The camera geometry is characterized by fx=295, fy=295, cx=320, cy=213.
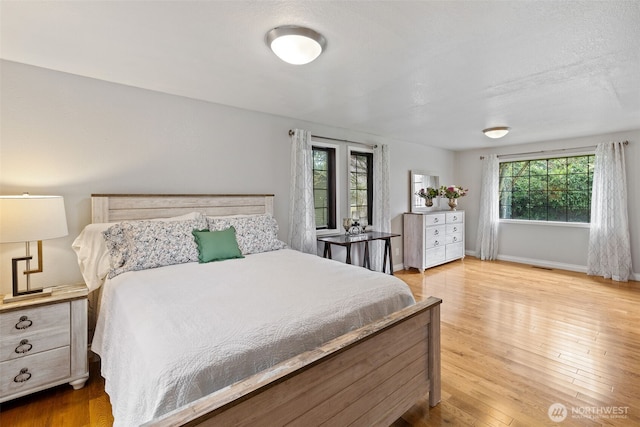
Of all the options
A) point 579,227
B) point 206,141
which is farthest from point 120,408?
point 579,227

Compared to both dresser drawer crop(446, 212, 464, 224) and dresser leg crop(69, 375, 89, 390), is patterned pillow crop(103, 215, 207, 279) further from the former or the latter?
dresser drawer crop(446, 212, 464, 224)

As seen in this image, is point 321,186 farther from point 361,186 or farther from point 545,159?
point 545,159

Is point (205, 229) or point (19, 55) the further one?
point (205, 229)

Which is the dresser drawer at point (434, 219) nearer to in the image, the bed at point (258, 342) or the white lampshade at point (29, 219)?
the bed at point (258, 342)

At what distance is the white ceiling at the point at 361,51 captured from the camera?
5.25 ft

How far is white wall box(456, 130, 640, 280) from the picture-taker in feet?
14.6

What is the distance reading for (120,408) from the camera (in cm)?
123

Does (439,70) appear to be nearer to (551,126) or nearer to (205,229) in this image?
(205,229)

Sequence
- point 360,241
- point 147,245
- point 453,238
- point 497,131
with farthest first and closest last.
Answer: point 453,238
point 497,131
point 360,241
point 147,245

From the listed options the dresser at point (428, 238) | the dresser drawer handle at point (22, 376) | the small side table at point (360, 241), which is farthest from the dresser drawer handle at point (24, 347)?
the dresser at point (428, 238)

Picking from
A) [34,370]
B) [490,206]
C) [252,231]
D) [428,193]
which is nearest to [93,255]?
[34,370]

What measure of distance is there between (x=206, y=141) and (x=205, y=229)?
102 cm

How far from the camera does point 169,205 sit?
2.77 metres

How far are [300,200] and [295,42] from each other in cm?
202
